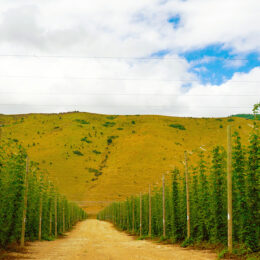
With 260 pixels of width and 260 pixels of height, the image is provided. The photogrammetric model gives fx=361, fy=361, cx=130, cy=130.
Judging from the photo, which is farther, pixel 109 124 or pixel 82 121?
pixel 109 124

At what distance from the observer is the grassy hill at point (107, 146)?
297 feet

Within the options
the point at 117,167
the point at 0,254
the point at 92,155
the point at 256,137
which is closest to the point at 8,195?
the point at 0,254

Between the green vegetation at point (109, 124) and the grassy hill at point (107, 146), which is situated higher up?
the green vegetation at point (109, 124)

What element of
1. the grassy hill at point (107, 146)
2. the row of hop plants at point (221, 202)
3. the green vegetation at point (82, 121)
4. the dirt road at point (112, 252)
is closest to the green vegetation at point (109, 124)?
the grassy hill at point (107, 146)

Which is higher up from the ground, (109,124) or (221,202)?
(109,124)

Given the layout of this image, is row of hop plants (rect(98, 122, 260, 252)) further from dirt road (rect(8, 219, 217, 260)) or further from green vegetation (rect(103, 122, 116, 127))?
green vegetation (rect(103, 122, 116, 127))

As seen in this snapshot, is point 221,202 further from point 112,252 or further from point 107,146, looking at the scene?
point 107,146

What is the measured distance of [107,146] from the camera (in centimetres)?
11475

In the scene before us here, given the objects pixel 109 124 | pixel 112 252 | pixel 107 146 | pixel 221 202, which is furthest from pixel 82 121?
pixel 221 202

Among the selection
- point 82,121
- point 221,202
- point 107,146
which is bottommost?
point 221,202

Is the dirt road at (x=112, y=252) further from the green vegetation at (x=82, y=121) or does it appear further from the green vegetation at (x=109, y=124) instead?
the green vegetation at (x=109, y=124)

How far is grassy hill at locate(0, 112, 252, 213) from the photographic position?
297 feet

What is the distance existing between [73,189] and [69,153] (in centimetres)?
1688

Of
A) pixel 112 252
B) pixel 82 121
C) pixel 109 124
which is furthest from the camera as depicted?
pixel 109 124
